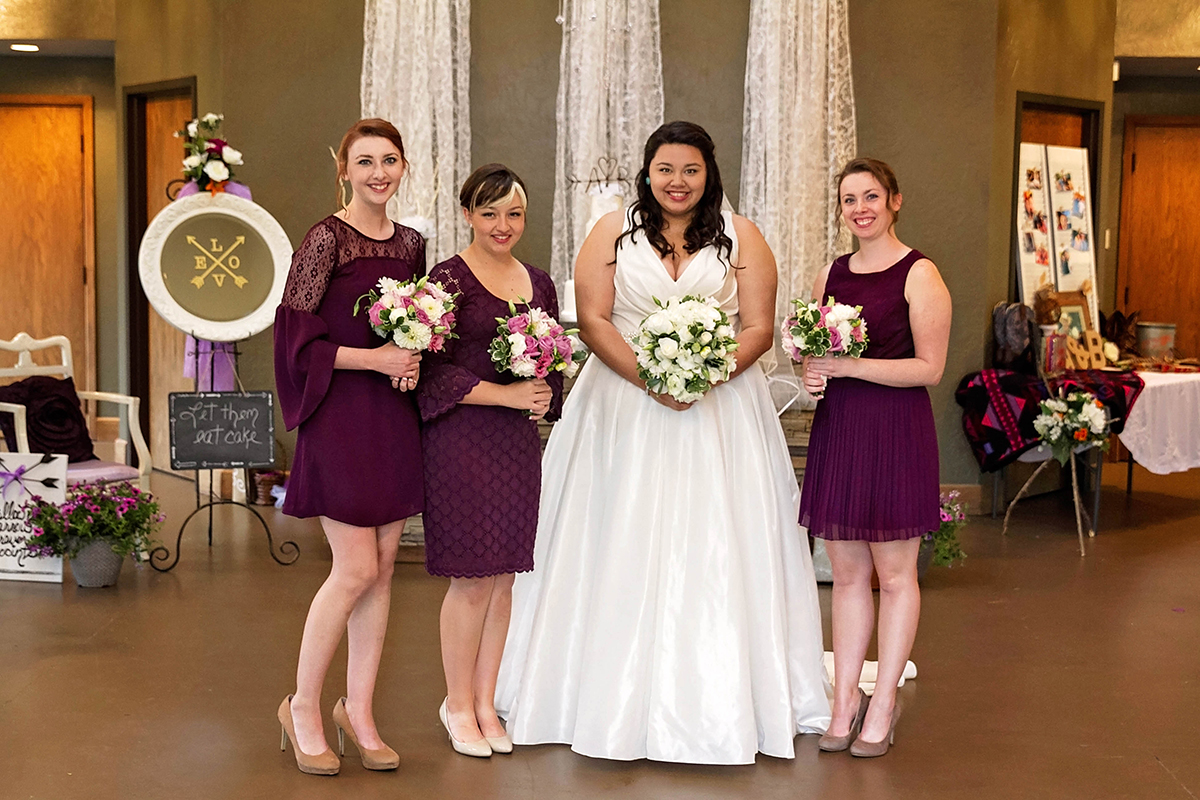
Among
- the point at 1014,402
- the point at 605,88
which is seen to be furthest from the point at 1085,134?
the point at 605,88

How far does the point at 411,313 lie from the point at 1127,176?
8.14 meters

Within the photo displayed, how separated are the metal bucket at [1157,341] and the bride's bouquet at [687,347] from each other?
6.06 m

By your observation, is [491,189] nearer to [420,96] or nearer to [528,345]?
[528,345]

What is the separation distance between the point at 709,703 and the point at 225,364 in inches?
154

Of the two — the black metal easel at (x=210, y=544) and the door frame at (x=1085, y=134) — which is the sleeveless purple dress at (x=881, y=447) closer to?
the black metal easel at (x=210, y=544)

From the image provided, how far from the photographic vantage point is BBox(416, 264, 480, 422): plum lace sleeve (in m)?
3.00

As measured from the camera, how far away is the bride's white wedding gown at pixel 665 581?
3193 mm

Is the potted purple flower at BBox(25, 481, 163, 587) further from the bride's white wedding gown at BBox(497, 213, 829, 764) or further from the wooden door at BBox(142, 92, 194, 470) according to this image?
the wooden door at BBox(142, 92, 194, 470)

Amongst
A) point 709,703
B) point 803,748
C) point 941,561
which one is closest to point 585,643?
point 709,703

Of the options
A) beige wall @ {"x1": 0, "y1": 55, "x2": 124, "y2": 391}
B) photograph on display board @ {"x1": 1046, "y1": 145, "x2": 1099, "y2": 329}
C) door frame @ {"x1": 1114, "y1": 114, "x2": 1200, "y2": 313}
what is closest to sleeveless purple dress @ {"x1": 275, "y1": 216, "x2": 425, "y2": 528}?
photograph on display board @ {"x1": 1046, "y1": 145, "x2": 1099, "y2": 329}

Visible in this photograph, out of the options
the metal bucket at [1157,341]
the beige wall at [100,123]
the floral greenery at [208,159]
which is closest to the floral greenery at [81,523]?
the floral greenery at [208,159]

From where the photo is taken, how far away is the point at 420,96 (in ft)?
21.3

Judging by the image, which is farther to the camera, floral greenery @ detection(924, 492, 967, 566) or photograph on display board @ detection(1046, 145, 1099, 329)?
photograph on display board @ detection(1046, 145, 1099, 329)

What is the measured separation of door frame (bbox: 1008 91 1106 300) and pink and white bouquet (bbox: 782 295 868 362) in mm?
4513
